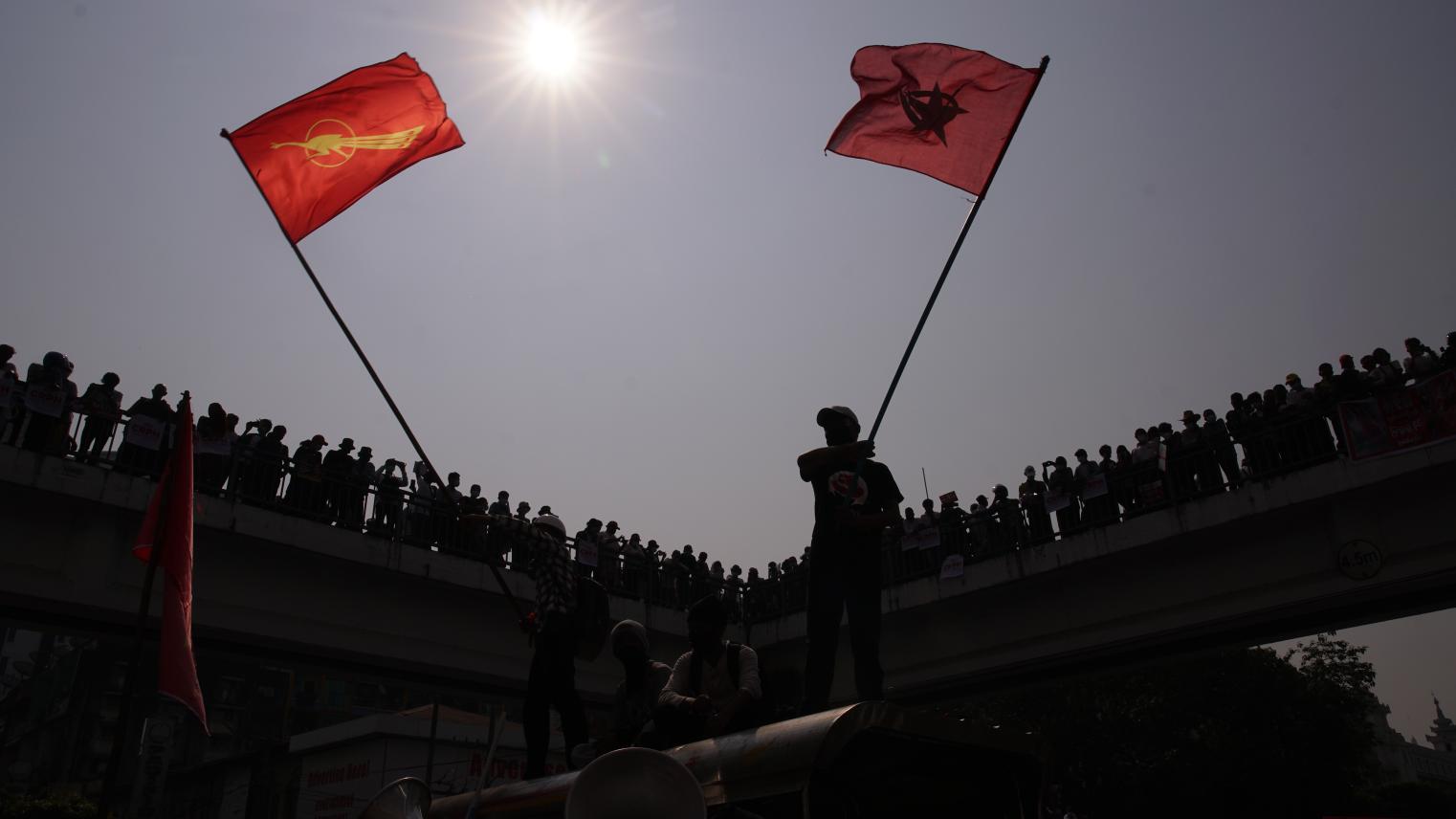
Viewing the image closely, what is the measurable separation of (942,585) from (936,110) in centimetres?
1261

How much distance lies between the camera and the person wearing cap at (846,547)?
5961 millimetres

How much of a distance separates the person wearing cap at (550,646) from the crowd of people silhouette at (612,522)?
5.37 meters

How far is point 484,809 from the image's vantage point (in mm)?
5586

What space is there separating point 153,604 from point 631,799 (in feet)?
43.4

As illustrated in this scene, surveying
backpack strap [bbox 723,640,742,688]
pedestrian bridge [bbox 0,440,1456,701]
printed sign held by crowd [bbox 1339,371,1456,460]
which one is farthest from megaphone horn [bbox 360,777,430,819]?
printed sign held by crowd [bbox 1339,371,1456,460]

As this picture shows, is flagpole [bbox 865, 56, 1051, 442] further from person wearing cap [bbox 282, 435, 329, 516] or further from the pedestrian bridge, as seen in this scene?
person wearing cap [bbox 282, 435, 329, 516]

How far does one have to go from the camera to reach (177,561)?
8.74 metres

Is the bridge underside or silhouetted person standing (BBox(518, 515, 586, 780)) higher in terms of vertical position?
the bridge underside

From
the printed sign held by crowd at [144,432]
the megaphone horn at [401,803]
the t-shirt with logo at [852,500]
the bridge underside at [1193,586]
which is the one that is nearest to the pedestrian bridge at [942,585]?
the bridge underside at [1193,586]

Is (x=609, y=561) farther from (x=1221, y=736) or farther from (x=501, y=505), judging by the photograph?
(x=1221, y=736)

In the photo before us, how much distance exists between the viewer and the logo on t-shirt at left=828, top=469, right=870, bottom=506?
20.0ft

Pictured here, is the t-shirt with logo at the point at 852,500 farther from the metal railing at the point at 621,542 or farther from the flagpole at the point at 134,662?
the metal railing at the point at 621,542

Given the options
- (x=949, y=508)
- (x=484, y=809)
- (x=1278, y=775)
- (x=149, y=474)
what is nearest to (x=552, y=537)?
(x=484, y=809)

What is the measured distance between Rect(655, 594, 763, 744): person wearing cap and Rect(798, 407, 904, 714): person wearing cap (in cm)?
40
